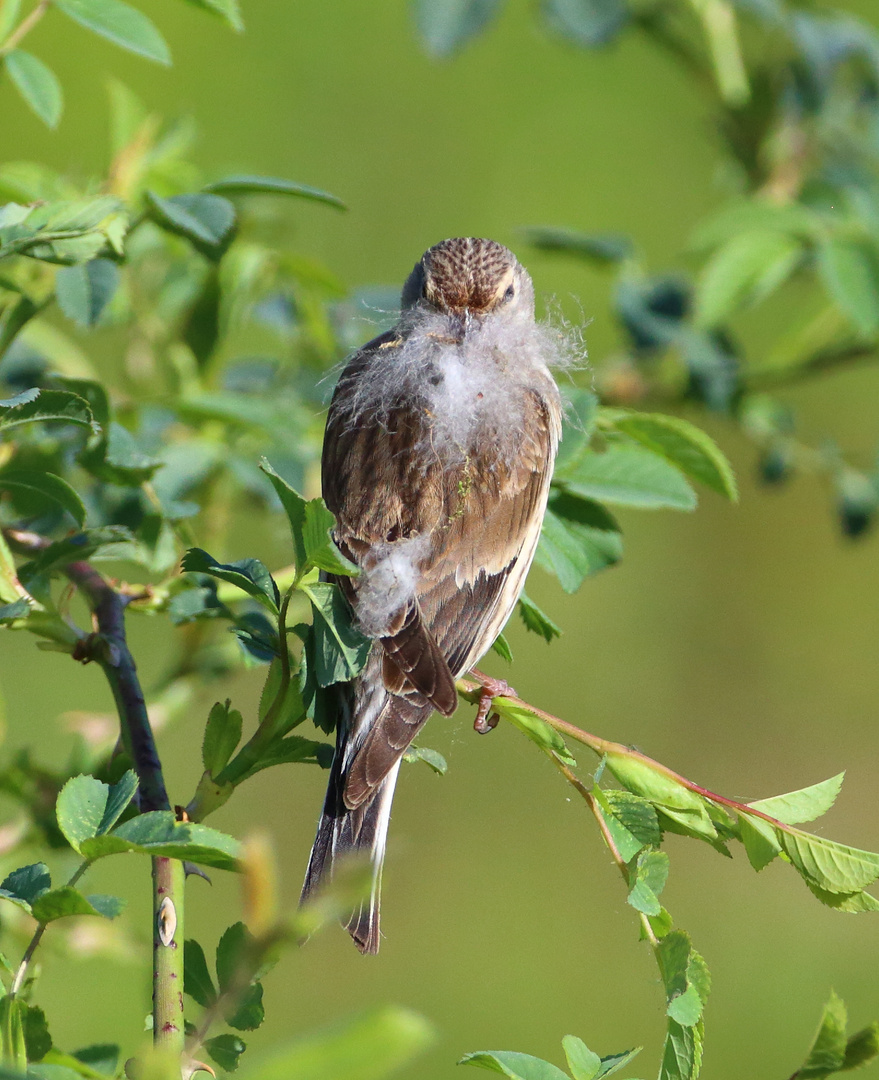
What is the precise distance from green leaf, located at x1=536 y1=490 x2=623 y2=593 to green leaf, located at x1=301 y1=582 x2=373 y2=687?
0.57 m

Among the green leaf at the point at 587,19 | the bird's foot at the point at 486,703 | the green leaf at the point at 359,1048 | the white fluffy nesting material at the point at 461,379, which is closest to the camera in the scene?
the green leaf at the point at 359,1048

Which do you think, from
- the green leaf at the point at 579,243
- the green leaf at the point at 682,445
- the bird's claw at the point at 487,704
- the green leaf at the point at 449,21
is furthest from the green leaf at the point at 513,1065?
the green leaf at the point at 449,21

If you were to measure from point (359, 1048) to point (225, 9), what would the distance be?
5.76 ft

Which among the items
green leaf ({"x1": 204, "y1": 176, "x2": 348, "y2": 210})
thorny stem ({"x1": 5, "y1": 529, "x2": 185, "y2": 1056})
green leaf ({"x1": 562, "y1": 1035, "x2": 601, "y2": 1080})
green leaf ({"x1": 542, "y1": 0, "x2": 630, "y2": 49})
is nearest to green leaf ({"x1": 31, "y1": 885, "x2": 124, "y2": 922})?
thorny stem ({"x1": 5, "y1": 529, "x2": 185, "y2": 1056})

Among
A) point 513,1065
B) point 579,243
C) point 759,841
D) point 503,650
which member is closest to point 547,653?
point 579,243

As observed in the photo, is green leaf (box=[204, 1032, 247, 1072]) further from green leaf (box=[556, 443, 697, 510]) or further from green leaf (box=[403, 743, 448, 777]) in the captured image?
green leaf (box=[556, 443, 697, 510])

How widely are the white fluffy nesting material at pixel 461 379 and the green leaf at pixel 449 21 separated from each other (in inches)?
28.9

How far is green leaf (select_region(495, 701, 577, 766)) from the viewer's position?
1658mm

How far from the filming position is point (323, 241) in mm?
6078

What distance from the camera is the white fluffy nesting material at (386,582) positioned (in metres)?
2.09

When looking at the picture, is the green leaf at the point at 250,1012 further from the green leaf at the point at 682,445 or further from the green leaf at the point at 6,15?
the green leaf at the point at 6,15

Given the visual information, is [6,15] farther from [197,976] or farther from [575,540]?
[197,976]

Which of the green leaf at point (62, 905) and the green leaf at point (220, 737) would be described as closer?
the green leaf at point (62, 905)

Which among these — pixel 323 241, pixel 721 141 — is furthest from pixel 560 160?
pixel 721 141
